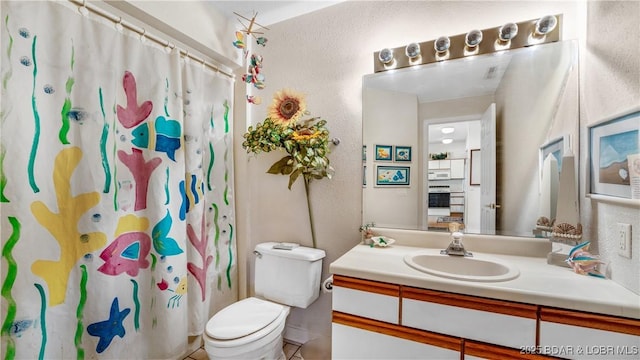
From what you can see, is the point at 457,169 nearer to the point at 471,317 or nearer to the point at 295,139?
the point at 471,317

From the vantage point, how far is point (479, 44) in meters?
1.43

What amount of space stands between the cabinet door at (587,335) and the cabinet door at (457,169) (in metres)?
0.78

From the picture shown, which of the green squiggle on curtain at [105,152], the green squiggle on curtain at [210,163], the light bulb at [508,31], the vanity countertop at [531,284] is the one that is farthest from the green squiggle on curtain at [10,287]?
the light bulb at [508,31]

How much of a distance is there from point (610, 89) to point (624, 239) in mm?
600

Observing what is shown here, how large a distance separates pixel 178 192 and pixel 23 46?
0.90 metres

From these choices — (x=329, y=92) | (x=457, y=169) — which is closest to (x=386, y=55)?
(x=329, y=92)

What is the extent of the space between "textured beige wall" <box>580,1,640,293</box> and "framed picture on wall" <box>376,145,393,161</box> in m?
0.91

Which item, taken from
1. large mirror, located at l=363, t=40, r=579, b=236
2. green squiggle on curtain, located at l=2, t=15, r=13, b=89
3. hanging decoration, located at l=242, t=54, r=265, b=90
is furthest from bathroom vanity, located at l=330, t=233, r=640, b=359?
green squiggle on curtain, located at l=2, t=15, r=13, b=89

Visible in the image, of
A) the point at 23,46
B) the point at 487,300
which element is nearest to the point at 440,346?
the point at 487,300

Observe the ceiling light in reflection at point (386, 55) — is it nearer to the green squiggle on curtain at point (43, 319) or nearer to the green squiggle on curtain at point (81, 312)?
the green squiggle on curtain at point (81, 312)

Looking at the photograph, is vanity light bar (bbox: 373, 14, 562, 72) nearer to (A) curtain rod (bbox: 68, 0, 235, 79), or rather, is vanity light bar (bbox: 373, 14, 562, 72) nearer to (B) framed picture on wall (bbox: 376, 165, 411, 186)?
(B) framed picture on wall (bbox: 376, 165, 411, 186)

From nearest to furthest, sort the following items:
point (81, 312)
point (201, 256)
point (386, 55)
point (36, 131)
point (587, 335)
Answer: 1. point (587, 335)
2. point (36, 131)
3. point (81, 312)
4. point (386, 55)
5. point (201, 256)

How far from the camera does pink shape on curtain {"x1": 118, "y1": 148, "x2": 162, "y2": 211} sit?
1431mm

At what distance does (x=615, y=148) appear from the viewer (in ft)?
3.26
